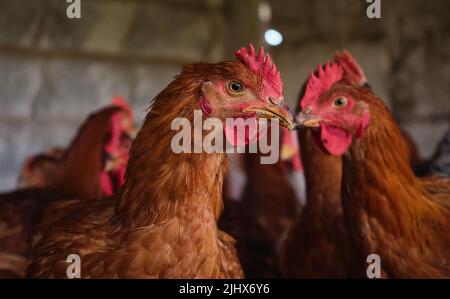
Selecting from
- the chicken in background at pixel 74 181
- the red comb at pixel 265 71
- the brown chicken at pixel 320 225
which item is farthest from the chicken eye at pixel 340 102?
the chicken in background at pixel 74 181

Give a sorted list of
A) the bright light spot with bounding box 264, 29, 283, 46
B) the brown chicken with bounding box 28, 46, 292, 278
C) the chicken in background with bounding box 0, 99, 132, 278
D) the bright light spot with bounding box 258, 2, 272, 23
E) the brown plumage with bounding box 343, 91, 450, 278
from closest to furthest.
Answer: the brown chicken with bounding box 28, 46, 292, 278 < the brown plumage with bounding box 343, 91, 450, 278 < the bright light spot with bounding box 264, 29, 283, 46 < the chicken in background with bounding box 0, 99, 132, 278 < the bright light spot with bounding box 258, 2, 272, 23

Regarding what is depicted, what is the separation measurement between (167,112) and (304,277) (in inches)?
30.3

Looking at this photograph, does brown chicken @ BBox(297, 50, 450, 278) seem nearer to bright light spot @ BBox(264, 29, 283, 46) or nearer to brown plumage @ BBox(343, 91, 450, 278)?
brown plumage @ BBox(343, 91, 450, 278)

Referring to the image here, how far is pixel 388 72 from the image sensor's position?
262cm

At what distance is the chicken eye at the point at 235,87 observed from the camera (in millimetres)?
1169

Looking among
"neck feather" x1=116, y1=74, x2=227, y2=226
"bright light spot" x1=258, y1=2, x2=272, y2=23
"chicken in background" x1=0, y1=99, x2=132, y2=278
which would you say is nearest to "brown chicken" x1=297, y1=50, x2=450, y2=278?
"neck feather" x1=116, y1=74, x2=227, y2=226

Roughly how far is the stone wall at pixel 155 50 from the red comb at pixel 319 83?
31.4 inches

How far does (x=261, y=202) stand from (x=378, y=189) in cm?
110

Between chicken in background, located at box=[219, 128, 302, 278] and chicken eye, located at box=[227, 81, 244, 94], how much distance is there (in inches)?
23.9

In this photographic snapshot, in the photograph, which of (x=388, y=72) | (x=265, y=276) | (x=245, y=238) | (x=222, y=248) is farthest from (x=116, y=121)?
(x=388, y=72)

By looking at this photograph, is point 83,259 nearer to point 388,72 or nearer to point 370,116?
point 370,116

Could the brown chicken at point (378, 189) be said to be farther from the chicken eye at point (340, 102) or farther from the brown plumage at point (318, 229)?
the brown plumage at point (318, 229)

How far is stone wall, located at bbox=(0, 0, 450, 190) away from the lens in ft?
8.45

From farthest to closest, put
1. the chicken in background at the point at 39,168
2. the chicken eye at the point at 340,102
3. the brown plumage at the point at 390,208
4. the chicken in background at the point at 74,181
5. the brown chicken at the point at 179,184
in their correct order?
1. the chicken in background at the point at 39,168
2. the chicken in background at the point at 74,181
3. the chicken eye at the point at 340,102
4. the brown plumage at the point at 390,208
5. the brown chicken at the point at 179,184
